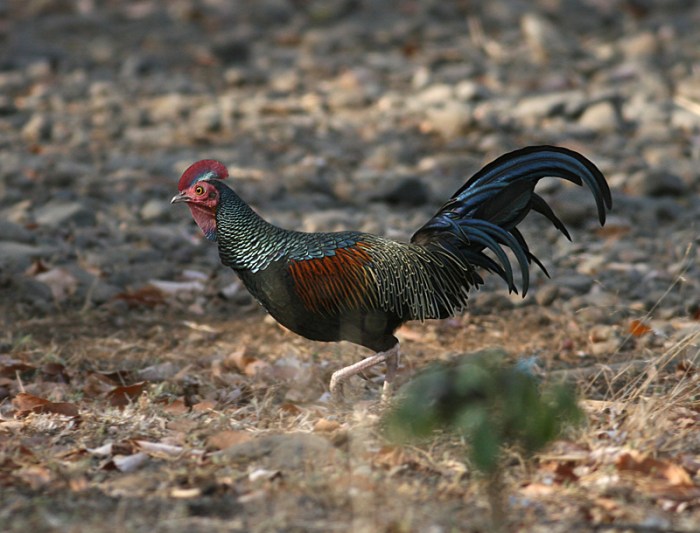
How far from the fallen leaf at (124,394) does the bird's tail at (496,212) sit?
1.52 meters

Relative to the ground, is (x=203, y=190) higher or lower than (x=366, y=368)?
higher

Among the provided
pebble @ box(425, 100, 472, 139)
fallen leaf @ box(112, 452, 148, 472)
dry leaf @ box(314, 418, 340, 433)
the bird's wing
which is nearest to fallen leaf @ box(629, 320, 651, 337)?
the bird's wing

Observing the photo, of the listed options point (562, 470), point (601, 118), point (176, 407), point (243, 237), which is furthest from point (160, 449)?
point (601, 118)

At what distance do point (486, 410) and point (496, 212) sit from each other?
1607 mm

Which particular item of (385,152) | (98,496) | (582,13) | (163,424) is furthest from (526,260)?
(582,13)

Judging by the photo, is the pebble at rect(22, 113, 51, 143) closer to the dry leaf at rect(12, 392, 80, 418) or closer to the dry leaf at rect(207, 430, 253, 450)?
the dry leaf at rect(12, 392, 80, 418)

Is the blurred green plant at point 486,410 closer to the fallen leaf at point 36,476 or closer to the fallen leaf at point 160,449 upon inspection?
the fallen leaf at point 160,449

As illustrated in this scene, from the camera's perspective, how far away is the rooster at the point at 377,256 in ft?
16.1

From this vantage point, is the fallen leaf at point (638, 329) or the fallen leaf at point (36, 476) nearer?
the fallen leaf at point (36, 476)

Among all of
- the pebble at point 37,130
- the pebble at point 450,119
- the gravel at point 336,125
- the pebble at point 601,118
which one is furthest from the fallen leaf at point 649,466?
the pebble at point 37,130

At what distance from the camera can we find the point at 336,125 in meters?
10.3

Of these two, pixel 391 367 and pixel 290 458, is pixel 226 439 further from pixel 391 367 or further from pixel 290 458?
pixel 391 367

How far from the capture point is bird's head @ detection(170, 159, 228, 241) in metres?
5.07

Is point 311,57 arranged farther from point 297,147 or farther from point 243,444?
point 243,444
